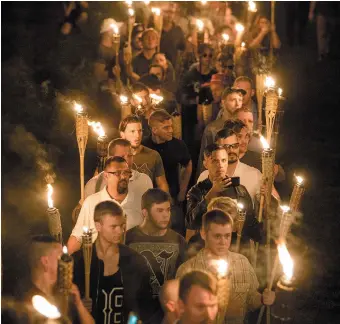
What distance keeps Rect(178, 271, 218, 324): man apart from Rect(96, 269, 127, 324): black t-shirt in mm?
720

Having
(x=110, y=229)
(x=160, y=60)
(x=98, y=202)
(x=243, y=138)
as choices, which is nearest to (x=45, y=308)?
(x=110, y=229)

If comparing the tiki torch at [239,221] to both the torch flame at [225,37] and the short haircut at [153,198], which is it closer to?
the short haircut at [153,198]

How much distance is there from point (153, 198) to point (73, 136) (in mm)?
5522

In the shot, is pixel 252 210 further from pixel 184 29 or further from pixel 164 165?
pixel 184 29

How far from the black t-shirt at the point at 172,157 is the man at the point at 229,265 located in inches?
94.1

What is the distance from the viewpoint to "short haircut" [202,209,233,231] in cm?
608

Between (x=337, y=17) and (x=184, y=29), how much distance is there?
4.74 metres

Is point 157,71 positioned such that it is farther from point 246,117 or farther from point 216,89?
point 246,117

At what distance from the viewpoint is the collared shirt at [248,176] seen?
7.59m

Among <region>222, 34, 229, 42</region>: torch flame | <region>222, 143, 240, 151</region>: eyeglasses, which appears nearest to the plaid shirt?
<region>222, 143, 240, 151</region>: eyeglasses

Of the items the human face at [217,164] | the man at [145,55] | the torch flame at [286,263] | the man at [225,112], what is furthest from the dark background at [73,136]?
the torch flame at [286,263]

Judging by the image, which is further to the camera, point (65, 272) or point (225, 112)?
point (225, 112)

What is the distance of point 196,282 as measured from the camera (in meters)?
5.24

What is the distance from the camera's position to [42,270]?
18.4 ft
